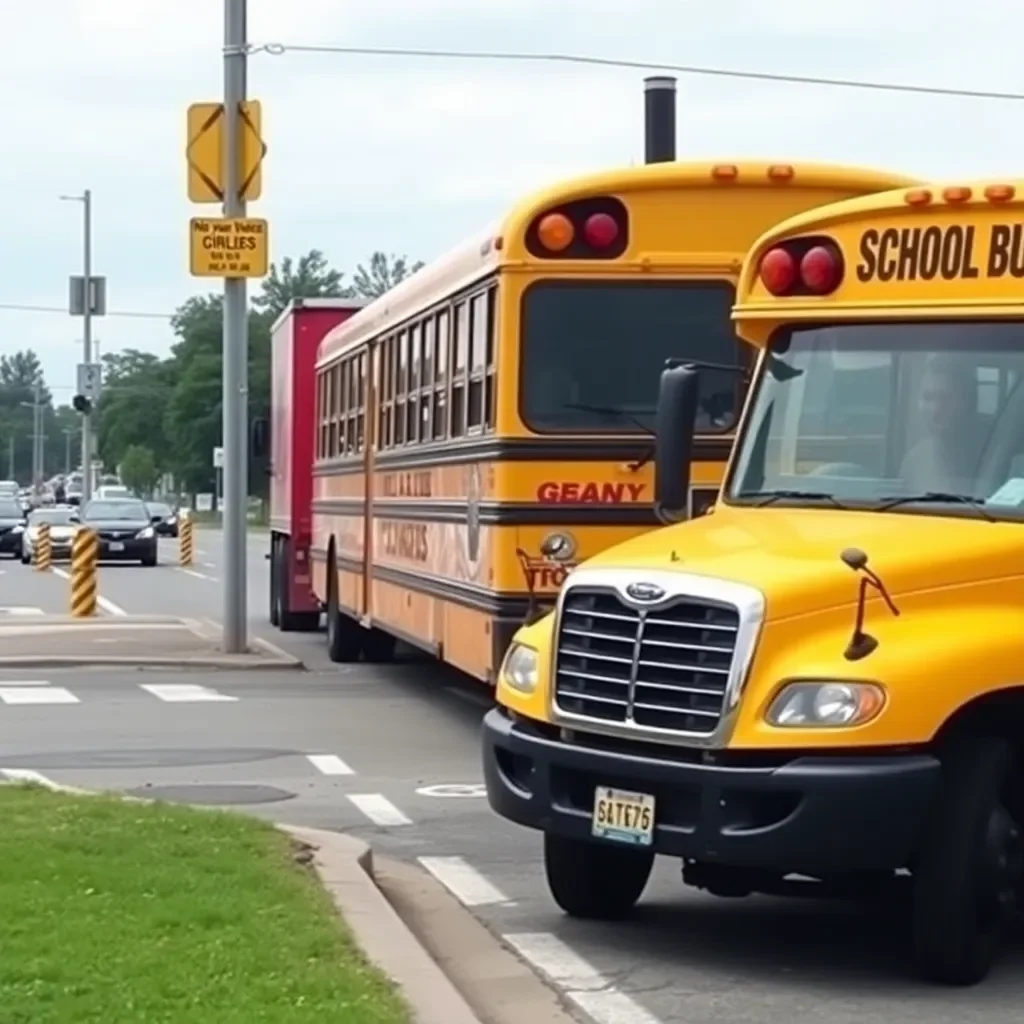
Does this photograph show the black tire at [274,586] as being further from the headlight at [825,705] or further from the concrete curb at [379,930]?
the headlight at [825,705]

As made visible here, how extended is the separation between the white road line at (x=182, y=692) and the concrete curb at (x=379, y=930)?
25.3ft

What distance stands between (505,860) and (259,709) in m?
7.06

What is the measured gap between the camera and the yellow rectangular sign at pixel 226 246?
2178cm

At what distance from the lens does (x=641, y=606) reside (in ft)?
27.1

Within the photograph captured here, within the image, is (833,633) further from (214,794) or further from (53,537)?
(53,537)

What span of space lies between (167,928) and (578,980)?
137cm

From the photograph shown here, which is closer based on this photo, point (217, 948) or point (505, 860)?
point (217, 948)

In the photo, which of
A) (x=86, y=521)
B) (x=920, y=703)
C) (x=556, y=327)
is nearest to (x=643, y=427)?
(x=556, y=327)

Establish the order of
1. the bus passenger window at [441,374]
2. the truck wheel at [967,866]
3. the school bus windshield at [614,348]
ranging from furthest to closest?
the bus passenger window at [441,374]
the school bus windshield at [614,348]
the truck wheel at [967,866]

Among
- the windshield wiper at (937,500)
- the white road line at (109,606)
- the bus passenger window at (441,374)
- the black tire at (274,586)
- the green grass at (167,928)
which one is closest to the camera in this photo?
the green grass at (167,928)

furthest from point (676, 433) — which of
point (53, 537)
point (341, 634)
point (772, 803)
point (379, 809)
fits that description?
point (53, 537)

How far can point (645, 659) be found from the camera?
8242mm

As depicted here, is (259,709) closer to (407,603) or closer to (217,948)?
(407,603)

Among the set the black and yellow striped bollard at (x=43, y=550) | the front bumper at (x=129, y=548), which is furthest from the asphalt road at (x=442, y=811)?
the front bumper at (x=129, y=548)
